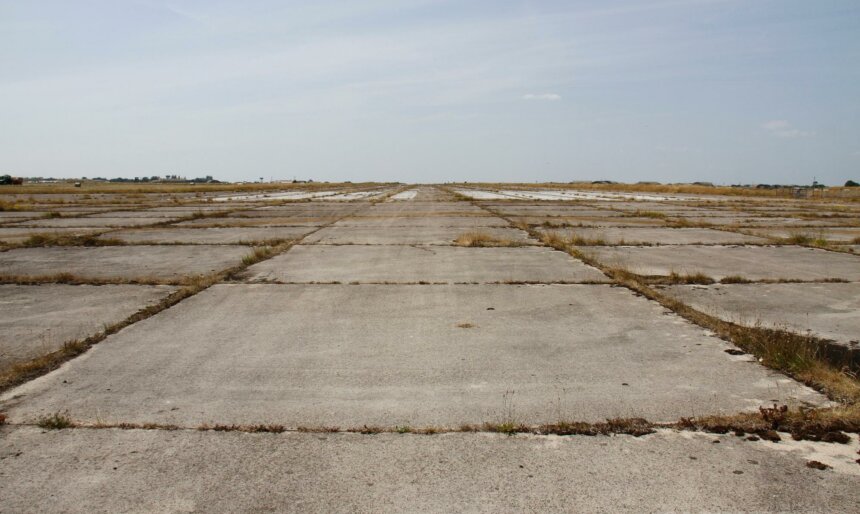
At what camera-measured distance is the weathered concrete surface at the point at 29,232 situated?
16.5 meters

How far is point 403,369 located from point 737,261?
9.45 metres

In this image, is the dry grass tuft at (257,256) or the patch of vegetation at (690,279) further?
the dry grass tuft at (257,256)

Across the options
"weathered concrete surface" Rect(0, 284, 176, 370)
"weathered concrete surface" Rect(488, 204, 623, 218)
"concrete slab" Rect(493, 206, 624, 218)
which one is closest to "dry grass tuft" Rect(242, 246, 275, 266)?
"weathered concrete surface" Rect(0, 284, 176, 370)

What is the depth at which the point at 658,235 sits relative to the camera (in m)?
17.6

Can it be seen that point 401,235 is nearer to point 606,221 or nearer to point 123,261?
point 123,261

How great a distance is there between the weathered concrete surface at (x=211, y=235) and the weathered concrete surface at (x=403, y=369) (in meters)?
8.55

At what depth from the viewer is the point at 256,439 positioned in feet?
12.6

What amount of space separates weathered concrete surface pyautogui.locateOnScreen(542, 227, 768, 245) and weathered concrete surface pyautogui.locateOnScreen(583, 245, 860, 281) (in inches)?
52.0

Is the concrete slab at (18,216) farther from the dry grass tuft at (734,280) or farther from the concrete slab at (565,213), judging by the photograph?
the dry grass tuft at (734,280)

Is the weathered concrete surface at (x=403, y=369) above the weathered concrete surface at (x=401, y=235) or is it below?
below

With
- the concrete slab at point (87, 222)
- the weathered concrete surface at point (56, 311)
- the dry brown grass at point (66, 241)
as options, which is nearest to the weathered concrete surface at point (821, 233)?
the weathered concrete surface at point (56, 311)

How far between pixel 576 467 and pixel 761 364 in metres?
2.76

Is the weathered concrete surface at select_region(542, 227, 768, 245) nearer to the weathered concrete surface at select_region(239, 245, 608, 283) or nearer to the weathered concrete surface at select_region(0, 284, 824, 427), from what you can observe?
the weathered concrete surface at select_region(239, 245, 608, 283)

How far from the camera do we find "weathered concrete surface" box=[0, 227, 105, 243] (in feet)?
54.2
